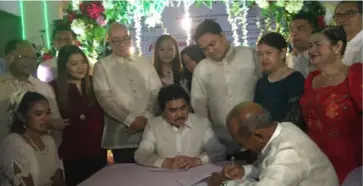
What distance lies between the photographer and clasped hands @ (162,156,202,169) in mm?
2137

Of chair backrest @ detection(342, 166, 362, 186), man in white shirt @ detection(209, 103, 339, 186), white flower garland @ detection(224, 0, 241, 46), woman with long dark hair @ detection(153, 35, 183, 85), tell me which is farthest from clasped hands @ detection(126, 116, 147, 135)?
white flower garland @ detection(224, 0, 241, 46)

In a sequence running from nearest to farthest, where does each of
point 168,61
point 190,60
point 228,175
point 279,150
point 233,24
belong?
point 279,150 < point 228,175 < point 168,61 < point 190,60 < point 233,24

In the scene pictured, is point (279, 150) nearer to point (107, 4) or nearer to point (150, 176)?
point (150, 176)

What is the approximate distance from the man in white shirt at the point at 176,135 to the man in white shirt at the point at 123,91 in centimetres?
26

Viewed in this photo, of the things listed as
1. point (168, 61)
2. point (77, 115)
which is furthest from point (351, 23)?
point (77, 115)

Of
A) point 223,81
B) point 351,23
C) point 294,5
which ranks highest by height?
point 294,5

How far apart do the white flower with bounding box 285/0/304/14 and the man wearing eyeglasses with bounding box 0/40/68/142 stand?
6.56 feet

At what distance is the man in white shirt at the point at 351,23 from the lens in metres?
2.46

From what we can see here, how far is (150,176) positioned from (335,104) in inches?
36.2

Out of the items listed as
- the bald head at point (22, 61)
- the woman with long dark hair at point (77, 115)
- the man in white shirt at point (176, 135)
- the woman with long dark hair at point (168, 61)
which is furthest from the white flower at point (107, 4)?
the man in white shirt at point (176, 135)

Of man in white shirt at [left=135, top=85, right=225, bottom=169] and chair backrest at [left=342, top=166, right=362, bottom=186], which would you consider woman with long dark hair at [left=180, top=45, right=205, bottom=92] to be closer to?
man in white shirt at [left=135, top=85, right=225, bottom=169]

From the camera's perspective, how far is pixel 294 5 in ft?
11.2

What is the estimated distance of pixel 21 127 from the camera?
7.59 ft

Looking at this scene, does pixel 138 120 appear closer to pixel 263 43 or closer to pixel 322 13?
pixel 263 43
